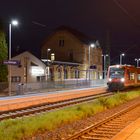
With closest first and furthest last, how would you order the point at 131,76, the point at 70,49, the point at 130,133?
1. the point at 130,133
2. the point at 131,76
3. the point at 70,49

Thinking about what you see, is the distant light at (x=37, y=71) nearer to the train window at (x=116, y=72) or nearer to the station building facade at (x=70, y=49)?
the train window at (x=116, y=72)

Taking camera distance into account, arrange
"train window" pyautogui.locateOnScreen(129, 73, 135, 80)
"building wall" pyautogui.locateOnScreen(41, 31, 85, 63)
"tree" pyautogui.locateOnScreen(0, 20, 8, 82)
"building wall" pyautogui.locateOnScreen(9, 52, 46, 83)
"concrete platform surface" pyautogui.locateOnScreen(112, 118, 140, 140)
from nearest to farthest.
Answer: "concrete platform surface" pyautogui.locateOnScreen(112, 118, 140, 140) → "tree" pyautogui.locateOnScreen(0, 20, 8, 82) → "train window" pyautogui.locateOnScreen(129, 73, 135, 80) → "building wall" pyautogui.locateOnScreen(9, 52, 46, 83) → "building wall" pyautogui.locateOnScreen(41, 31, 85, 63)

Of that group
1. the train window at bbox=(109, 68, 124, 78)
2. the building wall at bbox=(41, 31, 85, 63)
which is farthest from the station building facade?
the train window at bbox=(109, 68, 124, 78)

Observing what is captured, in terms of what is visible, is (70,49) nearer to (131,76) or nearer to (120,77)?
(131,76)

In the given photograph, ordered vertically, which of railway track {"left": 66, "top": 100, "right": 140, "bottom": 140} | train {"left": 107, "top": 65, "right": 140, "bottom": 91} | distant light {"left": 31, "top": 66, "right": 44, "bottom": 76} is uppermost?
distant light {"left": 31, "top": 66, "right": 44, "bottom": 76}

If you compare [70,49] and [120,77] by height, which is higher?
[70,49]

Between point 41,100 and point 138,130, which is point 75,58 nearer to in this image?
point 41,100

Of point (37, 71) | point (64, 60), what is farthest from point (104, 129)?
point (64, 60)

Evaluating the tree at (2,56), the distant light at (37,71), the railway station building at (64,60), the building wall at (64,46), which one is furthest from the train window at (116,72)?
the building wall at (64,46)

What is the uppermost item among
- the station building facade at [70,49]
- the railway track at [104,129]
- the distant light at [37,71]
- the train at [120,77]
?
the station building facade at [70,49]

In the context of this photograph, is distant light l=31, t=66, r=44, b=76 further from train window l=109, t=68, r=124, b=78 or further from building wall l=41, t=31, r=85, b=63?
building wall l=41, t=31, r=85, b=63

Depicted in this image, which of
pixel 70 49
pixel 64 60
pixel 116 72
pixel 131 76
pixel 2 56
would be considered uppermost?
pixel 70 49

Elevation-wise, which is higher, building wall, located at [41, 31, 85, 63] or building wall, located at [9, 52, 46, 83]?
building wall, located at [41, 31, 85, 63]

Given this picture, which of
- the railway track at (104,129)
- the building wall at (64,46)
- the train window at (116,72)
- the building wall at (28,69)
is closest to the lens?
the railway track at (104,129)
